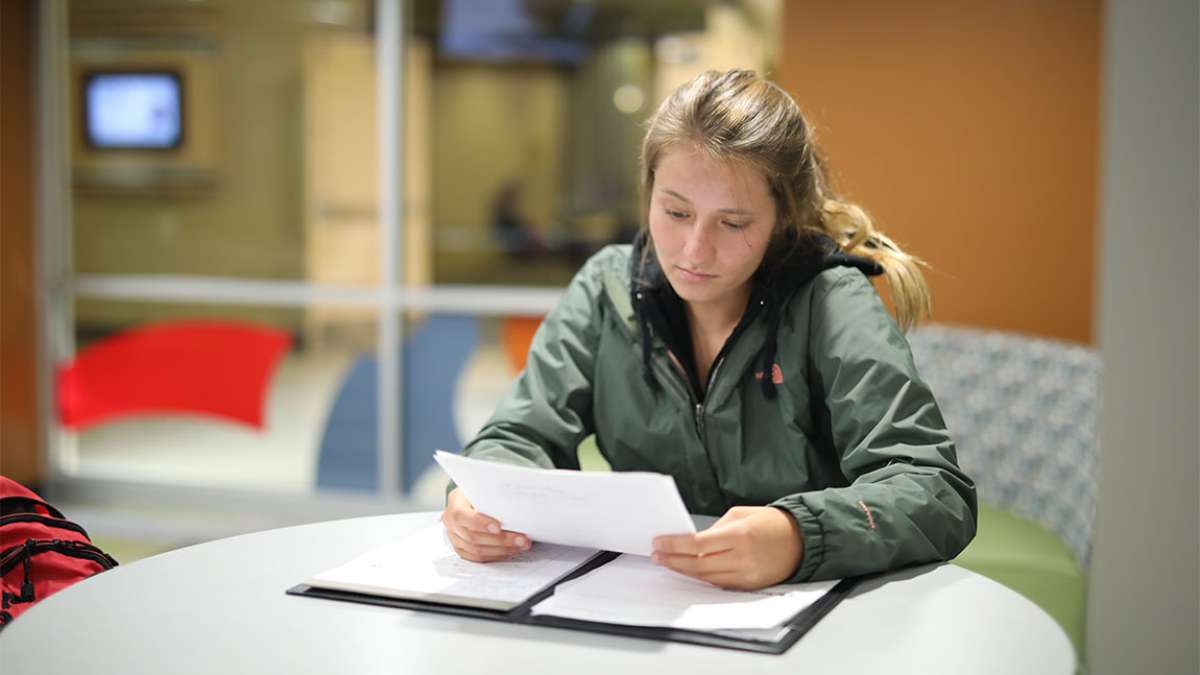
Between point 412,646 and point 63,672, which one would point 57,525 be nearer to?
point 63,672

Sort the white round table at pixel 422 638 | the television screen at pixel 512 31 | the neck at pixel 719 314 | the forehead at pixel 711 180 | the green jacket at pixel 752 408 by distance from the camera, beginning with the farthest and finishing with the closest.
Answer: the television screen at pixel 512 31 < the neck at pixel 719 314 < the forehead at pixel 711 180 < the green jacket at pixel 752 408 < the white round table at pixel 422 638

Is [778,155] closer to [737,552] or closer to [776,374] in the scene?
[776,374]

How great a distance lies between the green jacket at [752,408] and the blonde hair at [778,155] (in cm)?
11

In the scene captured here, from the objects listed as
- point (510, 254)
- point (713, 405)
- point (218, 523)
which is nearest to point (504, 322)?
point (510, 254)

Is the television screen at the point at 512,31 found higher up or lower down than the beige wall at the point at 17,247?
higher up

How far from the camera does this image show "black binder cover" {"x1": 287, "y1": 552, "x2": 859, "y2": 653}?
3.84 ft

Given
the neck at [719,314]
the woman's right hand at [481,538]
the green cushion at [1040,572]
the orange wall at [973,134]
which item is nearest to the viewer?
the woman's right hand at [481,538]

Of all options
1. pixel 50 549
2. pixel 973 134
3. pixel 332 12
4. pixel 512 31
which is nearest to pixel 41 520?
pixel 50 549

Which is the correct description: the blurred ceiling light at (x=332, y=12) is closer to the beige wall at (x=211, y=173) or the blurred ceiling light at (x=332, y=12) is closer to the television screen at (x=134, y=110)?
the beige wall at (x=211, y=173)

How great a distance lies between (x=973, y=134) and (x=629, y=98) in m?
1.36

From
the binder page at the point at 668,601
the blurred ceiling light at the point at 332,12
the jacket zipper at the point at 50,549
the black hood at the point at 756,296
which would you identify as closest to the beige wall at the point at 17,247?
the blurred ceiling light at the point at 332,12

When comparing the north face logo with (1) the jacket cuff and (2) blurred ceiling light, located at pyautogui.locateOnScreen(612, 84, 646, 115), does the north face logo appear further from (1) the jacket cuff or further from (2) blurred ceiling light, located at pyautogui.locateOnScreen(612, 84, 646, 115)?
(2) blurred ceiling light, located at pyautogui.locateOnScreen(612, 84, 646, 115)

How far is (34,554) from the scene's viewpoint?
64.4 inches

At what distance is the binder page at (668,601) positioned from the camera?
48.1 inches
